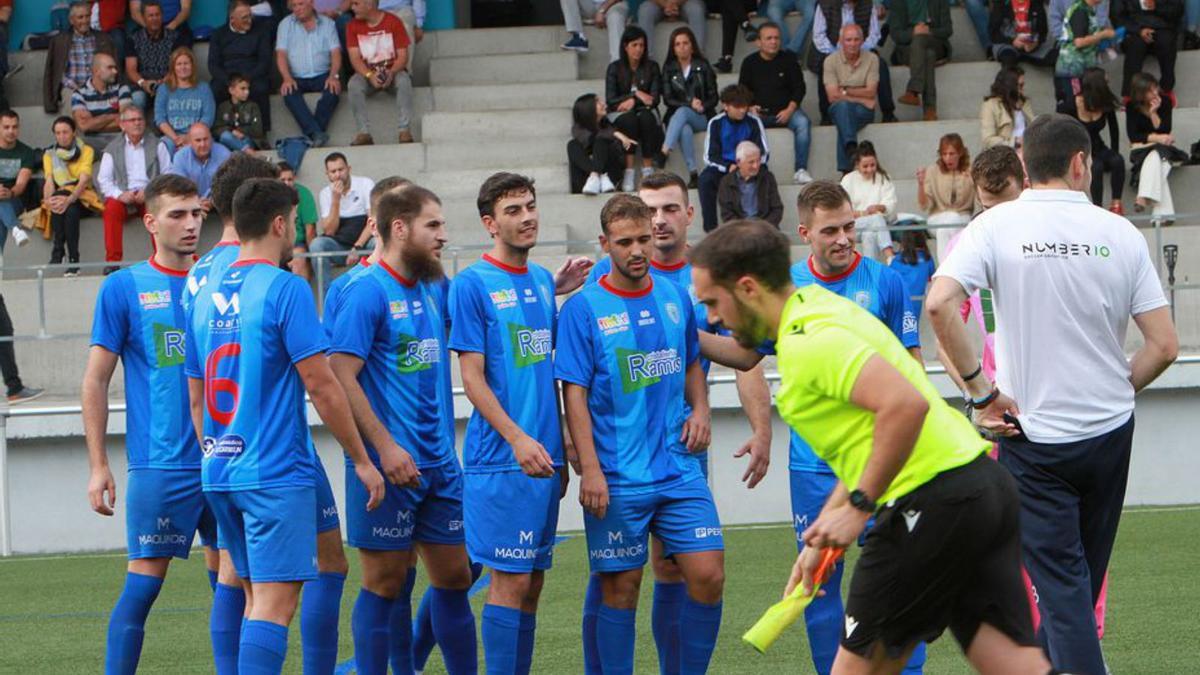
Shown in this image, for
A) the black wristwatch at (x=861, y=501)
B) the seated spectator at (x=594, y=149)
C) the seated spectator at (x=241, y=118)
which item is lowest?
the black wristwatch at (x=861, y=501)

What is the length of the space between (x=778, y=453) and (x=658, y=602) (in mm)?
6070

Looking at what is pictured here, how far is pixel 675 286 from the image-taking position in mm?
6555

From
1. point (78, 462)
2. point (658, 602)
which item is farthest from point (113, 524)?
point (658, 602)

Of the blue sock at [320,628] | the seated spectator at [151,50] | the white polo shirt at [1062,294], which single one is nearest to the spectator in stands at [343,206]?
the seated spectator at [151,50]

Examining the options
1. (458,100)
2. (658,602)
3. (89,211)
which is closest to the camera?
(658,602)

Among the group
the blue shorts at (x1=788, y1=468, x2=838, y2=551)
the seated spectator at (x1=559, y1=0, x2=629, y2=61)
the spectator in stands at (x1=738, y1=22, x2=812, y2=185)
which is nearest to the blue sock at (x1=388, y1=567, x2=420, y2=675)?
the blue shorts at (x1=788, y1=468, x2=838, y2=551)

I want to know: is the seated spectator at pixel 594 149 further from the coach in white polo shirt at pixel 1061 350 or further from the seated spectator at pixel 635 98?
the coach in white polo shirt at pixel 1061 350

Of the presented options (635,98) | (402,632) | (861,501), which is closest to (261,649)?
(402,632)

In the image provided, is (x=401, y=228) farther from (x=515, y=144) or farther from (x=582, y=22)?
(x=582, y=22)

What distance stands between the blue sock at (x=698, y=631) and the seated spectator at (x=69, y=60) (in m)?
13.3

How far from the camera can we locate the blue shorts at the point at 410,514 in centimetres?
657

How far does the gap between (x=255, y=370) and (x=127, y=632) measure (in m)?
1.44

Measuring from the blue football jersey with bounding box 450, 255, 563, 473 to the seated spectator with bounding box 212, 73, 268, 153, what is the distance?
10.9 m

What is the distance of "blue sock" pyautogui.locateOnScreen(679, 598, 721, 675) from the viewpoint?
6230 mm
